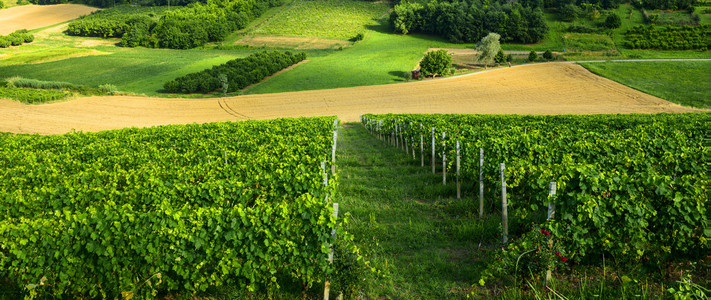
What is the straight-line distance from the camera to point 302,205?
257 inches

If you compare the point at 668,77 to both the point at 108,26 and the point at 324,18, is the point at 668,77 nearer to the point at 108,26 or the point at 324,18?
the point at 324,18

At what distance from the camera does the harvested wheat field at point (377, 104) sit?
3756 cm

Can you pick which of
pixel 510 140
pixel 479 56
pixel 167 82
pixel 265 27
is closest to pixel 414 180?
pixel 510 140

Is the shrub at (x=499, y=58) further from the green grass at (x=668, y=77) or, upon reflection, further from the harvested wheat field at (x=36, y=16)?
the harvested wheat field at (x=36, y=16)

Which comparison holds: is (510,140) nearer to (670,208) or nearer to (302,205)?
(670,208)

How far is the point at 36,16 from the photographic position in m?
112

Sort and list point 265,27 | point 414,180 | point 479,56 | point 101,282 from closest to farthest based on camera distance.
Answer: point 101,282, point 414,180, point 479,56, point 265,27

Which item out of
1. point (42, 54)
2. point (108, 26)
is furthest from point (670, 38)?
point (108, 26)

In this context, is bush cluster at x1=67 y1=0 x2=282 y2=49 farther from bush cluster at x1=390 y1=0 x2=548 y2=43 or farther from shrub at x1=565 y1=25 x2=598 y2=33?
shrub at x1=565 y1=25 x2=598 y2=33

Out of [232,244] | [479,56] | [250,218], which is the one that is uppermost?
[479,56]

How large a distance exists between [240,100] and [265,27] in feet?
205

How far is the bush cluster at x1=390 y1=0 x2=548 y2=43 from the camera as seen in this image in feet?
258

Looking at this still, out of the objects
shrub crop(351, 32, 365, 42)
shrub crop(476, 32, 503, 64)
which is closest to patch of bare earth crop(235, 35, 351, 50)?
shrub crop(351, 32, 365, 42)

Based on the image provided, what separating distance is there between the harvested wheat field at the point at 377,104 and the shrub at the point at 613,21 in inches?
1252
